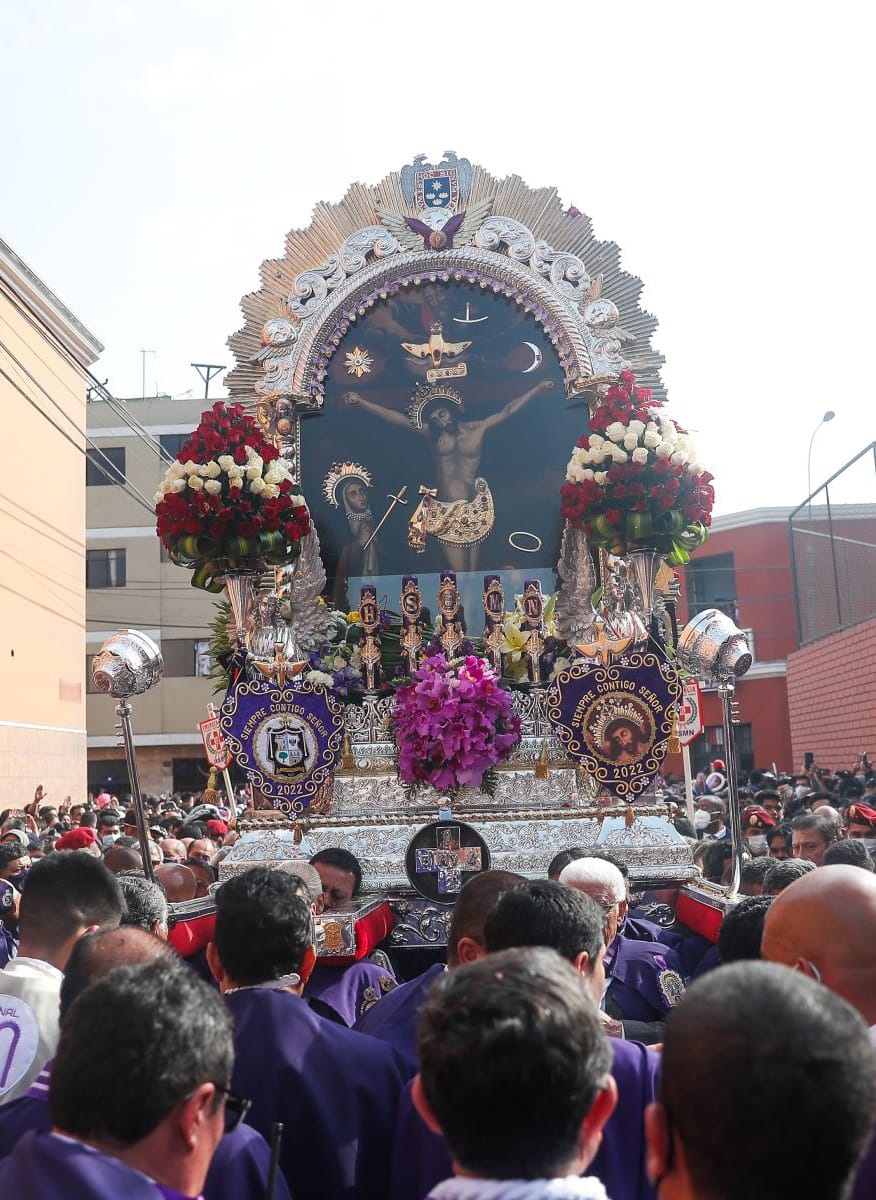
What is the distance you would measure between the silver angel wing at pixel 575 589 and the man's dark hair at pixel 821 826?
84.5 inches

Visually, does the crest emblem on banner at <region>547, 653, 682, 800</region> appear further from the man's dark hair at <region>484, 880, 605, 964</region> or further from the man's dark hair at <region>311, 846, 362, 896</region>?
the man's dark hair at <region>484, 880, 605, 964</region>

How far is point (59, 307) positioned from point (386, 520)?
14806 mm

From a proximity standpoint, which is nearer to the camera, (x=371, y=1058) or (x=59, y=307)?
(x=371, y=1058)

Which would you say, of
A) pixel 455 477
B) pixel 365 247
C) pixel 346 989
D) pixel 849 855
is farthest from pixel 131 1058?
pixel 365 247

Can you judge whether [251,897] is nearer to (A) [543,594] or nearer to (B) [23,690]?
(A) [543,594]

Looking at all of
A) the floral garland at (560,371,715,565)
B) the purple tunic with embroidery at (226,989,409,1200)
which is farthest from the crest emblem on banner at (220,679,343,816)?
the purple tunic with embroidery at (226,989,409,1200)

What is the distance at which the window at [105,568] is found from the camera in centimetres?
3206

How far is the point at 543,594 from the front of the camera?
8.94 meters

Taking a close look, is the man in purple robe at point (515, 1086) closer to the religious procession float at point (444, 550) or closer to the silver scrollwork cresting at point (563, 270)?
the religious procession float at point (444, 550)

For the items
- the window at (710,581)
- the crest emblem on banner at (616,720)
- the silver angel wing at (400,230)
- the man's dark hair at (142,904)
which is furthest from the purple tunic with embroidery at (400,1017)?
the window at (710,581)

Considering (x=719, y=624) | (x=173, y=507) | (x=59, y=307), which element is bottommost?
(x=719, y=624)

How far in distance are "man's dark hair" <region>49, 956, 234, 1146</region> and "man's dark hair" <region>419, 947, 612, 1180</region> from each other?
0.47 metres

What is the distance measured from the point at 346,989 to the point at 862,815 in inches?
176

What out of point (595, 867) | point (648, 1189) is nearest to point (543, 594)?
point (595, 867)
